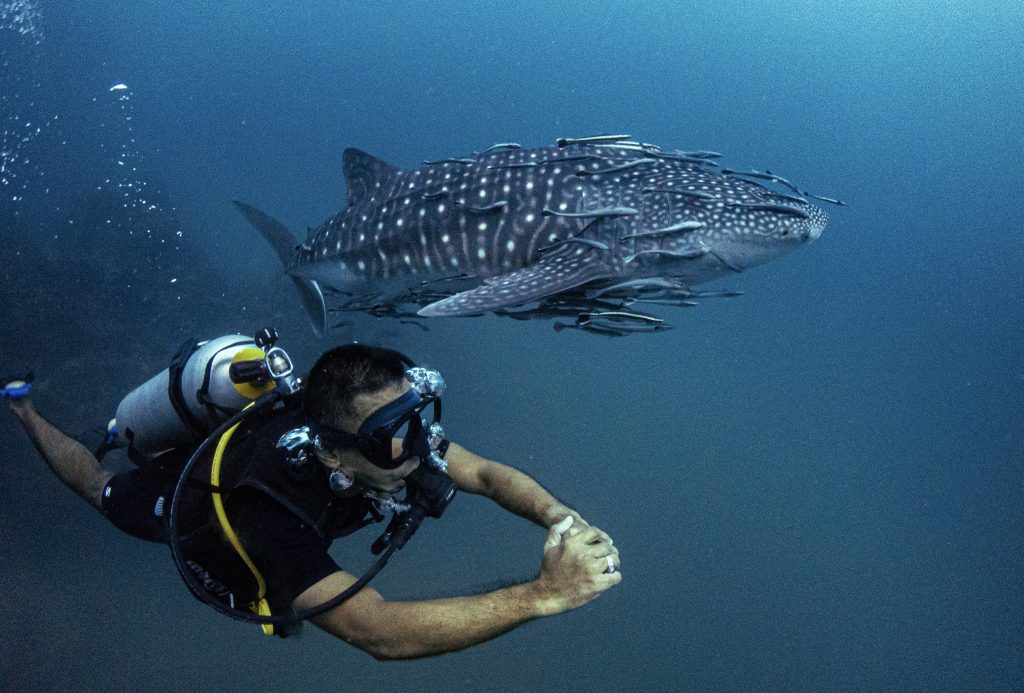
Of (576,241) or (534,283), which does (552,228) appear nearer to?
(576,241)

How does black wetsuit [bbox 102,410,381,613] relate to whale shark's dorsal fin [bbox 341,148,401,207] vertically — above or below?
below

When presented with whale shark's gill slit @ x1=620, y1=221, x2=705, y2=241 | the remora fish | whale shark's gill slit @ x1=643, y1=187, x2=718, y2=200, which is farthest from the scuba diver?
whale shark's gill slit @ x1=643, y1=187, x2=718, y2=200

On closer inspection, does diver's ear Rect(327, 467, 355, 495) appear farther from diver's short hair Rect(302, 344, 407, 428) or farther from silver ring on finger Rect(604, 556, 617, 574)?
silver ring on finger Rect(604, 556, 617, 574)

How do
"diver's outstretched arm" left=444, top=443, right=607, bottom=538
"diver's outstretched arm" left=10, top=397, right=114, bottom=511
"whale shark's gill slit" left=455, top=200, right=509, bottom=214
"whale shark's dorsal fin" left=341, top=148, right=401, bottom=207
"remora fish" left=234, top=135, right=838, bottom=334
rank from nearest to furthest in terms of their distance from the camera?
"diver's outstretched arm" left=444, top=443, right=607, bottom=538 < "diver's outstretched arm" left=10, top=397, right=114, bottom=511 < "remora fish" left=234, top=135, right=838, bottom=334 < "whale shark's gill slit" left=455, top=200, right=509, bottom=214 < "whale shark's dorsal fin" left=341, top=148, right=401, bottom=207

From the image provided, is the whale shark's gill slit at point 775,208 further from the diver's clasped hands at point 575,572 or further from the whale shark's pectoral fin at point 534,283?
the diver's clasped hands at point 575,572

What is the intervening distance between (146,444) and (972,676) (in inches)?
559

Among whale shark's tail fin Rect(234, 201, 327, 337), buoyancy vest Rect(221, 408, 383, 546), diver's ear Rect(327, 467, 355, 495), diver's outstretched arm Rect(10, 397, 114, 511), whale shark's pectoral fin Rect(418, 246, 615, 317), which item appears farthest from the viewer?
whale shark's tail fin Rect(234, 201, 327, 337)

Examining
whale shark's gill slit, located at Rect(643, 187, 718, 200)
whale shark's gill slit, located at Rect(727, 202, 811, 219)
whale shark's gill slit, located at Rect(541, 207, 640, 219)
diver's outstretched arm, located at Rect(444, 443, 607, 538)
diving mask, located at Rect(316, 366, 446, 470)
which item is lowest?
diver's outstretched arm, located at Rect(444, 443, 607, 538)

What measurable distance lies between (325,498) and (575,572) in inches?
47.2

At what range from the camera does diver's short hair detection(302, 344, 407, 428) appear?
2645mm

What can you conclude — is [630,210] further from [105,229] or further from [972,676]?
[105,229]

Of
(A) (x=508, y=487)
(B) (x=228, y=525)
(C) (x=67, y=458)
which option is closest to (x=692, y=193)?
(A) (x=508, y=487)

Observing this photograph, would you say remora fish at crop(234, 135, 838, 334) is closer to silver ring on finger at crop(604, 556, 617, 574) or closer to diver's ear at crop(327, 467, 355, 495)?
diver's ear at crop(327, 467, 355, 495)

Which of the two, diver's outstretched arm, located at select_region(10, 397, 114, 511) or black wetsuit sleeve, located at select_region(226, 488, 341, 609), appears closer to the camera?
black wetsuit sleeve, located at select_region(226, 488, 341, 609)
